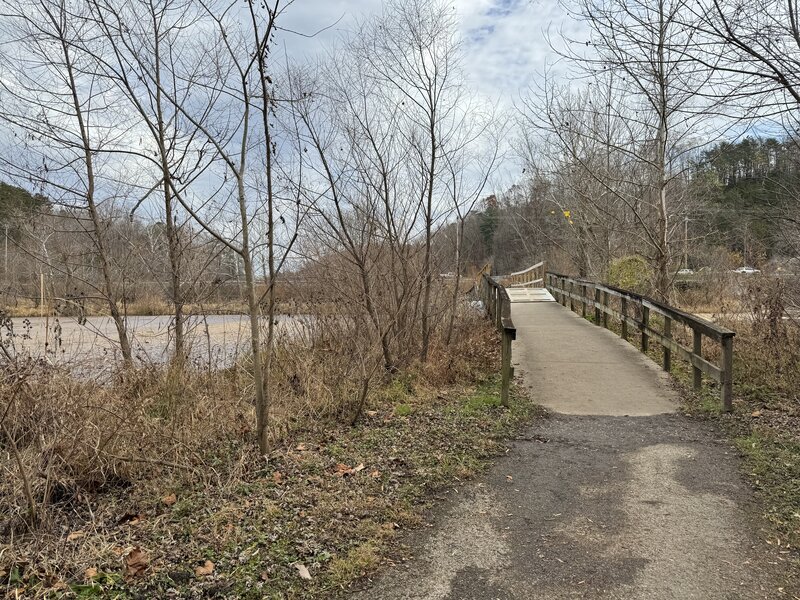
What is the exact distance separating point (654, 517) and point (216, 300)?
237 inches

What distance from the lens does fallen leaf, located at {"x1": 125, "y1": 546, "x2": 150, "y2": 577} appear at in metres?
3.00

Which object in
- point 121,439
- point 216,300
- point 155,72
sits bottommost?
point 121,439

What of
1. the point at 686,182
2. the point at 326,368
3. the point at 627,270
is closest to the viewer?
the point at 326,368

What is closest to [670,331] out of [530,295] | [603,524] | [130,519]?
[603,524]

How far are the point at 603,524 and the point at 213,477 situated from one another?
283cm

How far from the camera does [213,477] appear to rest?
4320 millimetres

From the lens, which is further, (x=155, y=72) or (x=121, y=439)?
(x=155, y=72)

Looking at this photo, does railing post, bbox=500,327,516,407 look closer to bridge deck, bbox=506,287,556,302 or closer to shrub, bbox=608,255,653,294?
shrub, bbox=608,255,653,294

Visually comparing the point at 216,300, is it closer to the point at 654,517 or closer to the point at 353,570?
the point at 353,570

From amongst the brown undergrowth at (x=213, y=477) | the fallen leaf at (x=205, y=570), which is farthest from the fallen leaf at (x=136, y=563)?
the fallen leaf at (x=205, y=570)

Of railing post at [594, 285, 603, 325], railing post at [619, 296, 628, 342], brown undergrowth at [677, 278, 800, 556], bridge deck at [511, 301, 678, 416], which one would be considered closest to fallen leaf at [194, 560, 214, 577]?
brown undergrowth at [677, 278, 800, 556]

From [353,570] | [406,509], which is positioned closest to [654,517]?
[406,509]

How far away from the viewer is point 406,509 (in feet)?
12.9

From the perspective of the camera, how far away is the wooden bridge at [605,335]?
6531 mm
